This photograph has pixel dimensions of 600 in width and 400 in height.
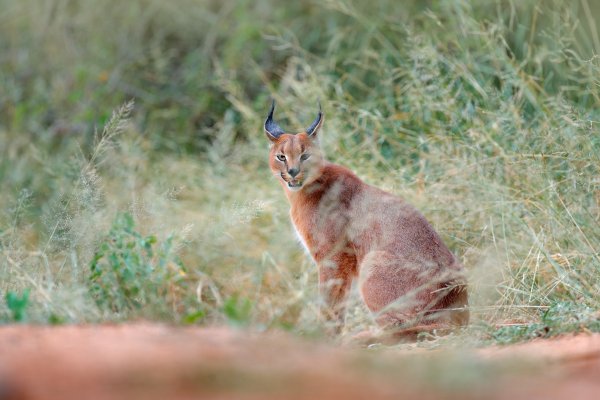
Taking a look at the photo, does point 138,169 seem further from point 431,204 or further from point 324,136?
point 431,204

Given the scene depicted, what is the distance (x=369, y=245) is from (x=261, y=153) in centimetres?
270

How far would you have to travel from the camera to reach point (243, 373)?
2889 mm

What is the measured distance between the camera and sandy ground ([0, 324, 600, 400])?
2777 millimetres

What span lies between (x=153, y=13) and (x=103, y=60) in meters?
0.94

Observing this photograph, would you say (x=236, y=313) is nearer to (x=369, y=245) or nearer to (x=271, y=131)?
(x=369, y=245)

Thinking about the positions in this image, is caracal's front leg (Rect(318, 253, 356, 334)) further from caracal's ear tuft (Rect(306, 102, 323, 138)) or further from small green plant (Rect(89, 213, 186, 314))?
small green plant (Rect(89, 213, 186, 314))

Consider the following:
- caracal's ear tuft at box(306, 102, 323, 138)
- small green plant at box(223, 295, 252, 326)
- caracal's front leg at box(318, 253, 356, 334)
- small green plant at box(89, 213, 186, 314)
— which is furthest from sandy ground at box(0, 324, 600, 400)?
caracal's ear tuft at box(306, 102, 323, 138)

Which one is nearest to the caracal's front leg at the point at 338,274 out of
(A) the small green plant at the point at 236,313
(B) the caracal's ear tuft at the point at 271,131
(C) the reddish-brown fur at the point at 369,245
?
(C) the reddish-brown fur at the point at 369,245

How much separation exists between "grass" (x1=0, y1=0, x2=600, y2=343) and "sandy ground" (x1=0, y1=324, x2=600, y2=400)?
34.2 inches

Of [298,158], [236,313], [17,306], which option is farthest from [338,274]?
[17,306]

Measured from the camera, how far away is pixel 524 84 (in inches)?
295

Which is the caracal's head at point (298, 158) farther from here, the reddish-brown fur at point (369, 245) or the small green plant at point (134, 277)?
the small green plant at point (134, 277)

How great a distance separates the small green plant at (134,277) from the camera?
4.85m

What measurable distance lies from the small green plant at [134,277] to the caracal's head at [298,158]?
1.88 m
